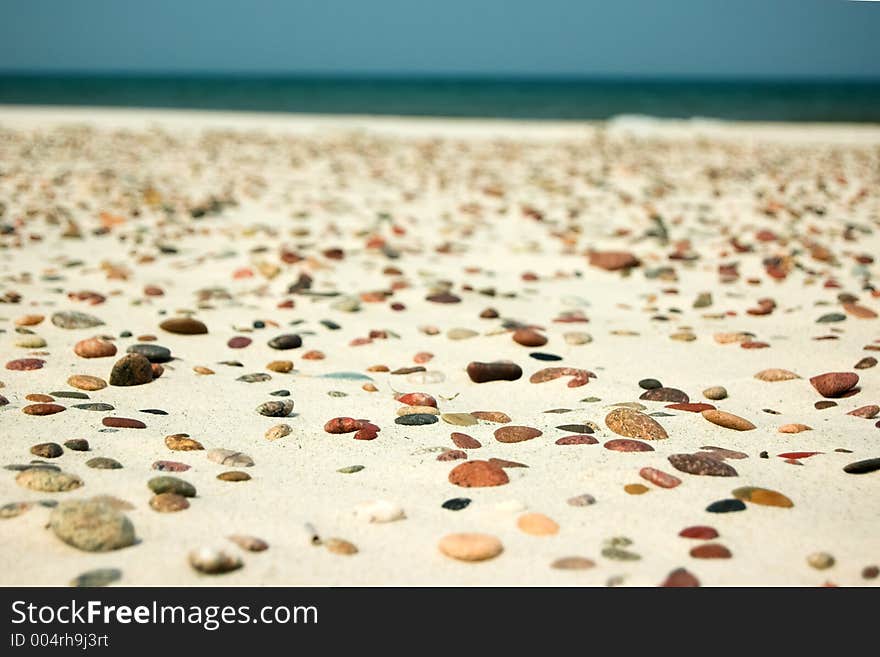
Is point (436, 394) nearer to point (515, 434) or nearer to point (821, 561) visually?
point (515, 434)

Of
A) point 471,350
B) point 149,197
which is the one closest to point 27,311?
point 471,350

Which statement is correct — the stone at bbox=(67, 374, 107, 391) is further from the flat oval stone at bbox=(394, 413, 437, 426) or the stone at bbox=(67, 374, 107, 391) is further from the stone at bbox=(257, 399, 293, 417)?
the flat oval stone at bbox=(394, 413, 437, 426)

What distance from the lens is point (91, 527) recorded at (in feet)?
5.45

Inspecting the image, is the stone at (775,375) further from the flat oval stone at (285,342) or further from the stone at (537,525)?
the flat oval stone at (285,342)

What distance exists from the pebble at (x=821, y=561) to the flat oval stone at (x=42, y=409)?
1988 millimetres

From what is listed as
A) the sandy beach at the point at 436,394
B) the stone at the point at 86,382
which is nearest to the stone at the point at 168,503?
the sandy beach at the point at 436,394

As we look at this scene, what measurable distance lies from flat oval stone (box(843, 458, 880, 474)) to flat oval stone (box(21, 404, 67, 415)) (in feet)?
7.04

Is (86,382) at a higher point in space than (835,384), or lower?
lower

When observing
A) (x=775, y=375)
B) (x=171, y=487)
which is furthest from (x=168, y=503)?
(x=775, y=375)

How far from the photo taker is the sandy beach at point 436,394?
5.53 feet

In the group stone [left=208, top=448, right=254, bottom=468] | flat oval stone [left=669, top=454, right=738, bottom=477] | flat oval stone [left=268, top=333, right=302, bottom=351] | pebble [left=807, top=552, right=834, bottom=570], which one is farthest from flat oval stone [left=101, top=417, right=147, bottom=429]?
pebble [left=807, top=552, right=834, bottom=570]

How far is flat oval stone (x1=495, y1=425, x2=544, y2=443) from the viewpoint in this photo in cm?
228

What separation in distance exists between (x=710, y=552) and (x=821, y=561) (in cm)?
21
